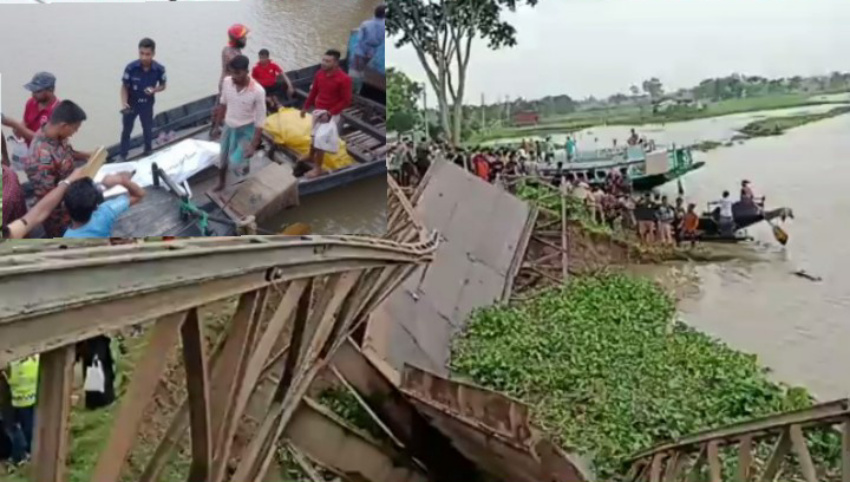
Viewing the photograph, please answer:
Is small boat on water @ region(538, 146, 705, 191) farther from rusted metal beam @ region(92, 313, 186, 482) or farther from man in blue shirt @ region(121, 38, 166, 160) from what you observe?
rusted metal beam @ region(92, 313, 186, 482)

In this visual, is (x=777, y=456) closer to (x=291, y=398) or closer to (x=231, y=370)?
(x=291, y=398)

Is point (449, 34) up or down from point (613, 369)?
up

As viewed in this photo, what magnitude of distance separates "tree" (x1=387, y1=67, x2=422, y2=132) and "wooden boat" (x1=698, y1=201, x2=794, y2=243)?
159 centimetres

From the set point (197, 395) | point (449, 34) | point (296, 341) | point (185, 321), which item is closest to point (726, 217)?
point (449, 34)

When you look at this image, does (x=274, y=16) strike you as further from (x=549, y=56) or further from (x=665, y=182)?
(x=665, y=182)

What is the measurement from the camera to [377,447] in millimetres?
3061

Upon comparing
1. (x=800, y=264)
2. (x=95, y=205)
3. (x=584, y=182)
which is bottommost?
(x=800, y=264)

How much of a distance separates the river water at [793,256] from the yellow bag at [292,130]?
5.75 feet

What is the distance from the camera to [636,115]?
4629 mm

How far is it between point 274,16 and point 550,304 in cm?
216

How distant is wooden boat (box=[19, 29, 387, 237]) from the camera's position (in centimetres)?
400

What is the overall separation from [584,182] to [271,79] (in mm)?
1886

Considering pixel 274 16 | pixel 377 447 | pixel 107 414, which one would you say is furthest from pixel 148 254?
pixel 274 16

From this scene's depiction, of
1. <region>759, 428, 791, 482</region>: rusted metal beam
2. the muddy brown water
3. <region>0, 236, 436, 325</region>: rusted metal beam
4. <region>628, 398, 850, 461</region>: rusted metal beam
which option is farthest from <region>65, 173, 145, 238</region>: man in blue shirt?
<region>759, 428, 791, 482</region>: rusted metal beam
